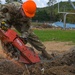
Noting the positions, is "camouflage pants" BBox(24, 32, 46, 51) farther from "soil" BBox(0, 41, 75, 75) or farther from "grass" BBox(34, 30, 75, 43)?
"grass" BBox(34, 30, 75, 43)

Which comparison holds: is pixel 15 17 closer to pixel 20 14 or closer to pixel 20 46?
pixel 20 14

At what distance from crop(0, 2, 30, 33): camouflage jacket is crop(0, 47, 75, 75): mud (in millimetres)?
1131

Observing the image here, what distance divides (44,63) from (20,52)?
105 inches

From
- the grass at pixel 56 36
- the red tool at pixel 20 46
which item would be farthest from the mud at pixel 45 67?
the grass at pixel 56 36

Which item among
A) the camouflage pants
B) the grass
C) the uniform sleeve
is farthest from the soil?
the grass

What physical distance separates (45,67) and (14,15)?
1.78m

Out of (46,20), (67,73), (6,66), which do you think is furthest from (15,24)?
(46,20)

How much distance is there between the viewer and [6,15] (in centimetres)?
1010

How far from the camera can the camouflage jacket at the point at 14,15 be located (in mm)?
9823

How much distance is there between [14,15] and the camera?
10016mm

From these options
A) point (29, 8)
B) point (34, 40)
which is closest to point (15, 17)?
point (29, 8)

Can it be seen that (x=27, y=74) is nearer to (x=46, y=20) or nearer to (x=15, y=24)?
(x=15, y=24)

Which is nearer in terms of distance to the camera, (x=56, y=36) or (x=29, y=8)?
(x=29, y=8)

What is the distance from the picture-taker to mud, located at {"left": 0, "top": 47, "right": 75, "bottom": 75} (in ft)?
29.0
